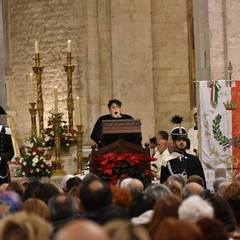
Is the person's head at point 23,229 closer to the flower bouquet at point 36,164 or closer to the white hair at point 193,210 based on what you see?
the white hair at point 193,210

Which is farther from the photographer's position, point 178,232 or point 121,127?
point 121,127

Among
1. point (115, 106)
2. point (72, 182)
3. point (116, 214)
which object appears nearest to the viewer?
point (116, 214)

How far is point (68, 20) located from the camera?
20953 millimetres

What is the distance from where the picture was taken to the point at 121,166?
10.7m

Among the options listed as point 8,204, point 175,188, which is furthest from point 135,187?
point 8,204

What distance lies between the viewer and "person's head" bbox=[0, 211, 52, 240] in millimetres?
4402

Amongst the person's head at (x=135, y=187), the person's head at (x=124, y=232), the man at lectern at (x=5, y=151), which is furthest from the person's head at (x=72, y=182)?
the person's head at (x=124, y=232)

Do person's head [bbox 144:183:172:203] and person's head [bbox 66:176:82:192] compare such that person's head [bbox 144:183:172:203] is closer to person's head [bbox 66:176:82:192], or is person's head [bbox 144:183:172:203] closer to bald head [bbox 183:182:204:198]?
bald head [bbox 183:182:204:198]

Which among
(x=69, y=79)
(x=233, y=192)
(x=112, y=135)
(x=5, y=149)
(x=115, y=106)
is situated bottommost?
(x=233, y=192)

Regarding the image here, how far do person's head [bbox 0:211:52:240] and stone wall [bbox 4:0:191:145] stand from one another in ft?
49.5

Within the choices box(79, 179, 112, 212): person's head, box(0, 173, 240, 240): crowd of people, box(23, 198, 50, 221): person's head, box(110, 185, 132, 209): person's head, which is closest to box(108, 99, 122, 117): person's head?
box(0, 173, 240, 240): crowd of people

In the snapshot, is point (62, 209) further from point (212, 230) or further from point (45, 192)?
point (212, 230)

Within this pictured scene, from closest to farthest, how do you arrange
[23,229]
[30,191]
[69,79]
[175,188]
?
[23,229]
[30,191]
[175,188]
[69,79]

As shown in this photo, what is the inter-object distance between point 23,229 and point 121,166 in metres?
6.29
